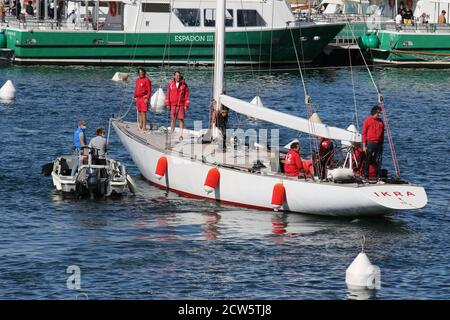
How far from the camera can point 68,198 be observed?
36.1 m

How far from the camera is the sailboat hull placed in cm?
3306

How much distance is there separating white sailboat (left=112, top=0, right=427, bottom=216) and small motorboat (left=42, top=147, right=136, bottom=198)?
120 centimetres

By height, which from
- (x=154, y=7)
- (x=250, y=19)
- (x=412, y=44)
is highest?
(x=154, y=7)

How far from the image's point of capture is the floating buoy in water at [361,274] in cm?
2816

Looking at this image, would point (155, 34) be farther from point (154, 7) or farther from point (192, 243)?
point (192, 243)

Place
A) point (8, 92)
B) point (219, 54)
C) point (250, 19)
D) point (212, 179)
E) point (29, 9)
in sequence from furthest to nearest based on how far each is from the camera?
1. point (29, 9)
2. point (250, 19)
3. point (8, 92)
4. point (219, 54)
5. point (212, 179)

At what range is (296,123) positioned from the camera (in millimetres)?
34844

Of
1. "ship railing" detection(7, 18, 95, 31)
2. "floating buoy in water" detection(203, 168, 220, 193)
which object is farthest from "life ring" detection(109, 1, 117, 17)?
"floating buoy in water" detection(203, 168, 220, 193)

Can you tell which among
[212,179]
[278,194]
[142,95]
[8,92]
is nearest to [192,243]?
[278,194]

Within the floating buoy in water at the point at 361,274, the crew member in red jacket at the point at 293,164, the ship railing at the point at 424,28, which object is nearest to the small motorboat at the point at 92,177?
the crew member in red jacket at the point at 293,164

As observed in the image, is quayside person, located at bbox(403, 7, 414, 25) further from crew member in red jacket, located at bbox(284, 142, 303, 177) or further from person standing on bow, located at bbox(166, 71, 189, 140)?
crew member in red jacket, located at bbox(284, 142, 303, 177)

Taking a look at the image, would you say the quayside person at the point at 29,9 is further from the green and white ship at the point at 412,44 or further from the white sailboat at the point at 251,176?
the white sailboat at the point at 251,176

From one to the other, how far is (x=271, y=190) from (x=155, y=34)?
34866mm

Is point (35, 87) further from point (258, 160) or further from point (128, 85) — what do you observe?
point (258, 160)
